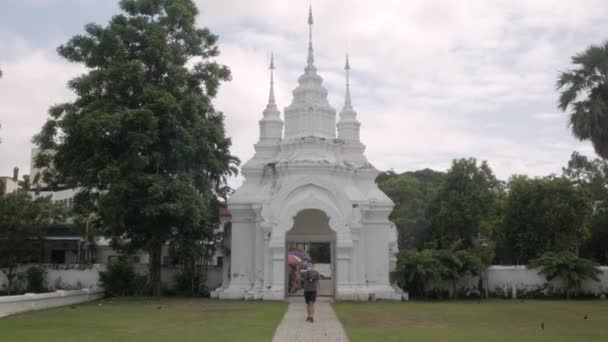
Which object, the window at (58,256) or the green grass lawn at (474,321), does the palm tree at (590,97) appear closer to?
the green grass lawn at (474,321)

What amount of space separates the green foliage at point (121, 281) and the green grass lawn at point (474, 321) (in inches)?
390

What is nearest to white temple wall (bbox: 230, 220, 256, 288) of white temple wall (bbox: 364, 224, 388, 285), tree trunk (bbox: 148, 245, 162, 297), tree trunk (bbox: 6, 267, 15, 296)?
tree trunk (bbox: 148, 245, 162, 297)

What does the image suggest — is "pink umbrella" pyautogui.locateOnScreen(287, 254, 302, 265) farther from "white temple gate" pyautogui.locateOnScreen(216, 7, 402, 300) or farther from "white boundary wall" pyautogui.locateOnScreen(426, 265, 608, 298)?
"white boundary wall" pyautogui.locateOnScreen(426, 265, 608, 298)

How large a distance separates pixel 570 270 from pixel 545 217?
7987 millimetres

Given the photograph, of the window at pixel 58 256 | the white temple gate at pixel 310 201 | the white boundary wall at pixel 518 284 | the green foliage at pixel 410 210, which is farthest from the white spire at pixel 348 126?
the window at pixel 58 256

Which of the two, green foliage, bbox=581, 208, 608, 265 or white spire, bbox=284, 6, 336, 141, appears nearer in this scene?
white spire, bbox=284, 6, 336, 141

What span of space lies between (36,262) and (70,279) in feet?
12.9

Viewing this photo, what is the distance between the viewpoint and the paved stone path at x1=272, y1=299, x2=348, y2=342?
1309cm

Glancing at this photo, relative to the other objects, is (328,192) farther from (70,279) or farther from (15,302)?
(70,279)

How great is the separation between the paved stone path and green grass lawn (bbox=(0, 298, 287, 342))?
28 centimetres

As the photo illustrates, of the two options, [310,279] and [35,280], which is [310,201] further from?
[35,280]

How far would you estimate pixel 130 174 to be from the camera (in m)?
24.2

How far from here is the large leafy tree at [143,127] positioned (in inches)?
950

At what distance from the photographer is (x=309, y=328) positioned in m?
14.9
